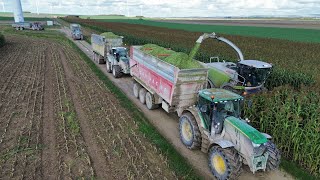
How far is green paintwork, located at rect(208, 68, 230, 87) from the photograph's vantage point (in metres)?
13.2

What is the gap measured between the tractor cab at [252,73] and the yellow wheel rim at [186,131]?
4954 millimetres

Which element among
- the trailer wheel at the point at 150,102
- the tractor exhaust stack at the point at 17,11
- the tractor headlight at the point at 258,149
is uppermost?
the tractor exhaust stack at the point at 17,11

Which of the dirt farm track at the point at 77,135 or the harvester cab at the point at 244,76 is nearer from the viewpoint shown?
the dirt farm track at the point at 77,135

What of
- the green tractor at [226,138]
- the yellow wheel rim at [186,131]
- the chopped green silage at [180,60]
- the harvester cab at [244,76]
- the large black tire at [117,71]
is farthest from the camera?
the large black tire at [117,71]

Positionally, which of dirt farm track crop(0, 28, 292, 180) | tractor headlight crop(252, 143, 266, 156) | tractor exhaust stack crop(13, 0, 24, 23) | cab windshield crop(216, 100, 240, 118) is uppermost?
tractor exhaust stack crop(13, 0, 24, 23)

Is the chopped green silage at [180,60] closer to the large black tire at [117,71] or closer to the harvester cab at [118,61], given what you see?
the harvester cab at [118,61]

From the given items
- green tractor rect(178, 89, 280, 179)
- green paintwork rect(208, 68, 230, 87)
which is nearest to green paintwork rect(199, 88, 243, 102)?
green tractor rect(178, 89, 280, 179)

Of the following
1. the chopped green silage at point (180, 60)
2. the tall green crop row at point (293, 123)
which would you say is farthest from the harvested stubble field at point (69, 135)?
the tall green crop row at point (293, 123)

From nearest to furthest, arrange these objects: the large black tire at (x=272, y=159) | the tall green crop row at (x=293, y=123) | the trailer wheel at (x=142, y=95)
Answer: the large black tire at (x=272, y=159) → the tall green crop row at (x=293, y=123) → the trailer wheel at (x=142, y=95)

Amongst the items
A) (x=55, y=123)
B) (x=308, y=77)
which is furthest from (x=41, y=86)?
(x=308, y=77)

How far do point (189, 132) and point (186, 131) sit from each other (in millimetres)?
202

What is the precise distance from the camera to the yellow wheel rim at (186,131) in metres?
9.02

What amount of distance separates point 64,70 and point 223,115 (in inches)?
635

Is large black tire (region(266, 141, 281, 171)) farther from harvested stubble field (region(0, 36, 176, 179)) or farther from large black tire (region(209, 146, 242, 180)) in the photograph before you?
harvested stubble field (region(0, 36, 176, 179))
